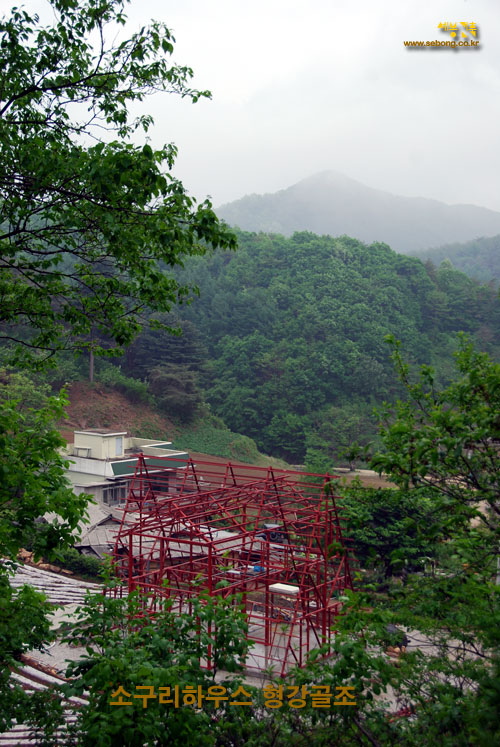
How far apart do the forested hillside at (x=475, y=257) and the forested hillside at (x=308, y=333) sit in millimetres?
27223

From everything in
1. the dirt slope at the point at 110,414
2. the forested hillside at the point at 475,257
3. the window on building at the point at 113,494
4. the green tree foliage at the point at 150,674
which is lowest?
the window on building at the point at 113,494

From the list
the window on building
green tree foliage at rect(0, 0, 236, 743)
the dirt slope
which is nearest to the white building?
the window on building

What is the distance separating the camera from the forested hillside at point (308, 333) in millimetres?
41219

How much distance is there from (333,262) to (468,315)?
11856 millimetres

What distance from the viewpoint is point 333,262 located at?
52719 mm

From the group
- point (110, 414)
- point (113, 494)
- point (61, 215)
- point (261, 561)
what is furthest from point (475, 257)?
point (61, 215)

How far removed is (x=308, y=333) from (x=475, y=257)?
50.6 m

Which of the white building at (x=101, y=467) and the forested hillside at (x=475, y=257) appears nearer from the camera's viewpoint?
the white building at (x=101, y=467)

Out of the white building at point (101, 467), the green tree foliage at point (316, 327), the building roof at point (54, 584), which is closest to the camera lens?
the building roof at point (54, 584)

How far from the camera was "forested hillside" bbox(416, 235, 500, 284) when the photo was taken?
3103 inches

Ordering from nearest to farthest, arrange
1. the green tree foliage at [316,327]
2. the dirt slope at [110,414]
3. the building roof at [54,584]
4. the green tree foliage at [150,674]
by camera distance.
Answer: the green tree foliage at [150,674]
the building roof at [54,584]
the dirt slope at [110,414]
the green tree foliage at [316,327]

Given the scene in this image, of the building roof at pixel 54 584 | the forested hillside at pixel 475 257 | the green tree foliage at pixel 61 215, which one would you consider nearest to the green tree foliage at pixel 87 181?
the green tree foliage at pixel 61 215

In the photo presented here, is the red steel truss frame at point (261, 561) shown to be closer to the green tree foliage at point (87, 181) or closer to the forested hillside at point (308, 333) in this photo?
the green tree foliage at point (87, 181)

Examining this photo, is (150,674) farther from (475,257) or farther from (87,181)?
(475,257)
